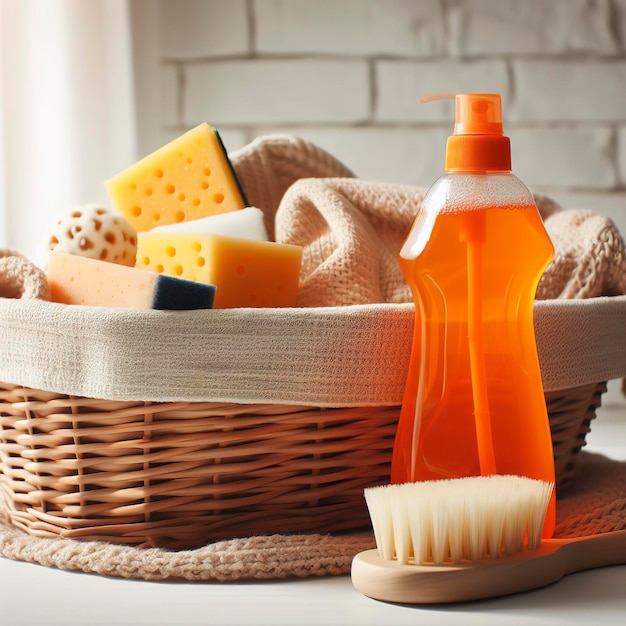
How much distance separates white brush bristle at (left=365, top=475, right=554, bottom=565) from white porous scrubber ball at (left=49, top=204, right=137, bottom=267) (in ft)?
0.82

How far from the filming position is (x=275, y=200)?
786 mm

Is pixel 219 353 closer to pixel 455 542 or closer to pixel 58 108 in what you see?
pixel 455 542

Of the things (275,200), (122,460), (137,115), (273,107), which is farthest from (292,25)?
(122,460)

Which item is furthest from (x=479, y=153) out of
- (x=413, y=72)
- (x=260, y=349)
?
(x=413, y=72)

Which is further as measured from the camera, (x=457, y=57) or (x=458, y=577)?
(x=457, y=57)

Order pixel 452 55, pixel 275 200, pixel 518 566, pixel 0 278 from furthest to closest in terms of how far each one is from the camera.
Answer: pixel 452 55, pixel 275 200, pixel 0 278, pixel 518 566

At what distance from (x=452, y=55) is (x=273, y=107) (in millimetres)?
231

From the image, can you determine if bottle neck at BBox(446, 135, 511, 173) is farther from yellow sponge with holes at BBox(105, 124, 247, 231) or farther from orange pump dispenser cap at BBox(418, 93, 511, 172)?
yellow sponge with holes at BBox(105, 124, 247, 231)

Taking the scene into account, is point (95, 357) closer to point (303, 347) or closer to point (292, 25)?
point (303, 347)

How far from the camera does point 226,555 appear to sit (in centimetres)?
48

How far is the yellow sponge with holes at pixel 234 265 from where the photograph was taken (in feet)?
1.78

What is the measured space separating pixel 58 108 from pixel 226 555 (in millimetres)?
775

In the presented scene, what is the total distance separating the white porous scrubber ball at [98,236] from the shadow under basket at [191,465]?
0.34 feet

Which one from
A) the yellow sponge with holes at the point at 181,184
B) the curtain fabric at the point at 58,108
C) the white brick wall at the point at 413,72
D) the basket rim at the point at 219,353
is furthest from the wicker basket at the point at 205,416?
the white brick wall at the point at 413,72
